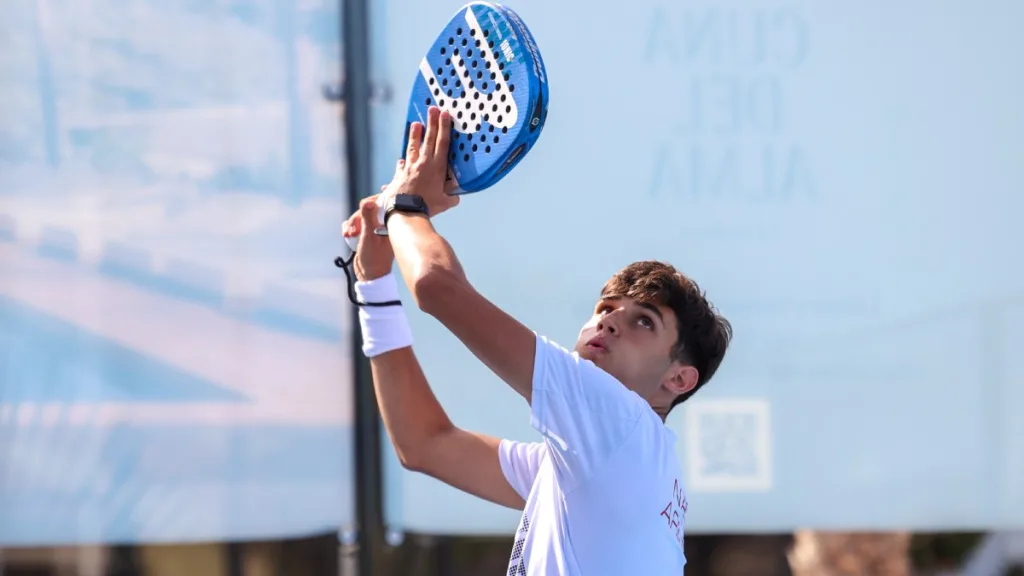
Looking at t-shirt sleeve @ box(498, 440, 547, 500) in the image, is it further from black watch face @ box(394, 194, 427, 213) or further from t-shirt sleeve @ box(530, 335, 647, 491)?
black watch face @ box(394, 194, 427, 213)

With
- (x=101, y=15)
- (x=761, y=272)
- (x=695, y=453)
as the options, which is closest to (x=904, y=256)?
(x=761, y=272)

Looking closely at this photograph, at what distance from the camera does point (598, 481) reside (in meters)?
1.91

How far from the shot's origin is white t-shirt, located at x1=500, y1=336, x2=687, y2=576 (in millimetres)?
1828

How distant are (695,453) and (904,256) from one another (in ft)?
2.73

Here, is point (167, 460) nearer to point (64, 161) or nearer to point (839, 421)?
point (64, 161)

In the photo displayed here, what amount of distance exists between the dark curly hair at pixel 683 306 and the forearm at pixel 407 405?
15.8 inches

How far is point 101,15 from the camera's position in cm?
333

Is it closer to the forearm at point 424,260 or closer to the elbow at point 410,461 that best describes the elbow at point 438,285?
the forearm at point 424,260

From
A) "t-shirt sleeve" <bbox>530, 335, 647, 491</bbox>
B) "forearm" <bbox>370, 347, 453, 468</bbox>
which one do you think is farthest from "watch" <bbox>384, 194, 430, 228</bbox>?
"forearm" <bbox>370, 347, 453, 468</bbox>

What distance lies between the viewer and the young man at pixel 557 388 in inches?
70.2

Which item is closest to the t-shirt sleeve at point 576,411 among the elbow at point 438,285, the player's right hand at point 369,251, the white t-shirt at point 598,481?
the white t-shirt at point 598,481

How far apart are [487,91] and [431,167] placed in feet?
0.49

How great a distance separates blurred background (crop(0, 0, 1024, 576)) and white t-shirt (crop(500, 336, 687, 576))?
52.8 inches

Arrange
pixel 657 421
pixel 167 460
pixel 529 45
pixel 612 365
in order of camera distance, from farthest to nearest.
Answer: pixel 167 460, pixel 612 365, pixel 657 421, pixel 529 45
